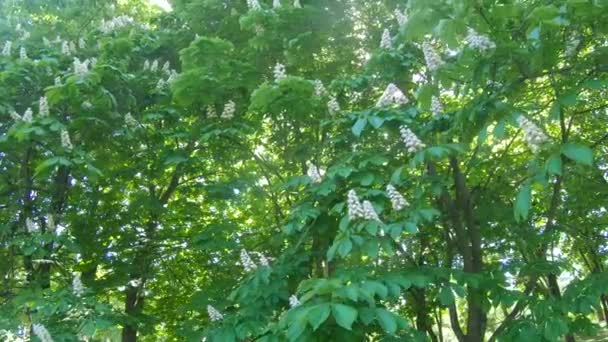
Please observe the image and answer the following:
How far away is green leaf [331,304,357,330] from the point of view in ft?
11.3

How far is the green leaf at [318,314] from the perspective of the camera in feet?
11.4

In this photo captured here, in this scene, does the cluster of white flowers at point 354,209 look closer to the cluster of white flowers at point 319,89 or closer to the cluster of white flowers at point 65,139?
the cluster of white flowers at point 319,89

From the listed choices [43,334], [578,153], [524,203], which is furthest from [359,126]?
[43,334]

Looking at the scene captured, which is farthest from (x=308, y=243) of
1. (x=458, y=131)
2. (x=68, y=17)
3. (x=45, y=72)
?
(x=68, y=17)

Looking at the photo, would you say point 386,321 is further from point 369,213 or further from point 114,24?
point 114,24

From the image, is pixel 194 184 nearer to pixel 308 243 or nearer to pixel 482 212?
pixel 308 243

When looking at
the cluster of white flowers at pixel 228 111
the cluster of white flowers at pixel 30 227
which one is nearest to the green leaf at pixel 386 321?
the cluster of white flowers at pixel 228 111

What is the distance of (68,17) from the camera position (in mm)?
8875

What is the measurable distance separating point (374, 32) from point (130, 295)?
5157 mm

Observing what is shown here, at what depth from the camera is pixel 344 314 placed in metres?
3.49

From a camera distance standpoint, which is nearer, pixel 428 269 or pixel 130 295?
pixel 428 269

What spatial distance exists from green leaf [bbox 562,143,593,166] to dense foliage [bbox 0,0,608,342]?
0.05ft

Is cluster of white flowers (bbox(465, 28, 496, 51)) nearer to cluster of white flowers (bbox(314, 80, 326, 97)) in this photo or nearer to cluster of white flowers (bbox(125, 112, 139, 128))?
cluster of white flowers (bbox(314, 80, 326, 97))

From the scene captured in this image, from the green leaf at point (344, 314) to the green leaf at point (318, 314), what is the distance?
44 millimetres
